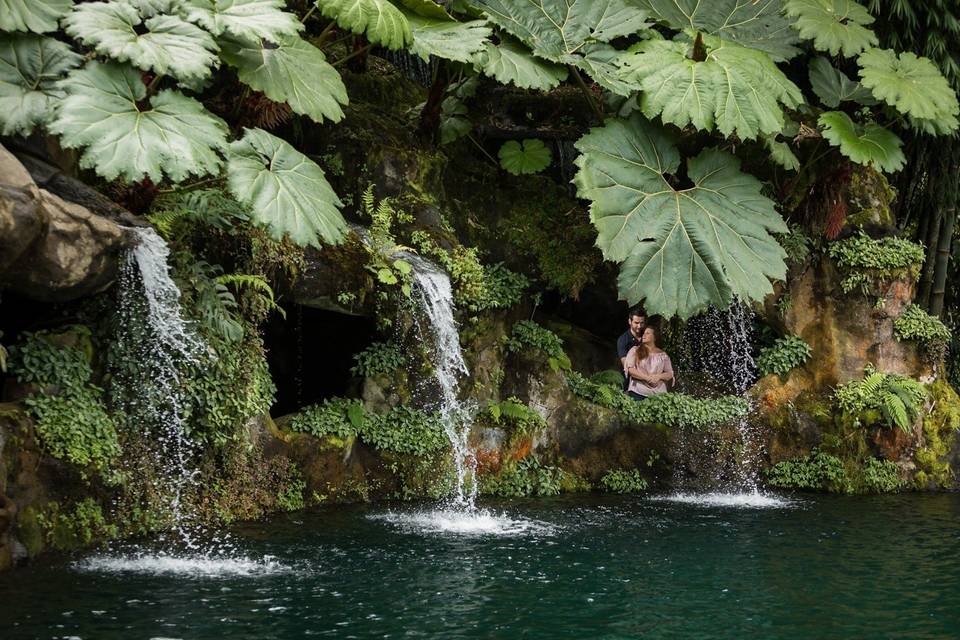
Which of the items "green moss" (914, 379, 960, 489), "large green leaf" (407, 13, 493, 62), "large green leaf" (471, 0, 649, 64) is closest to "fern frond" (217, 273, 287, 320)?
"large green leaf" (407, 13, 493, 62)

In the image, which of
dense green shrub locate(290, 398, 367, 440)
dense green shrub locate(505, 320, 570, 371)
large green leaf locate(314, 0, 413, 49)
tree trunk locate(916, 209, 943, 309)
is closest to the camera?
large green leaf locate(314, 0, 413, 49)

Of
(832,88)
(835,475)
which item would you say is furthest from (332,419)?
(832,88)

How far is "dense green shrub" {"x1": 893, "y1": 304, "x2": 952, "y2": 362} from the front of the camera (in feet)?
36.7

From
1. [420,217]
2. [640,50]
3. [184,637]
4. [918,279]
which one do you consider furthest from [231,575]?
[918,279]

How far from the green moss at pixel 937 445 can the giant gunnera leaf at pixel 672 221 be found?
2877mm

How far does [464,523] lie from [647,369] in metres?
3.53

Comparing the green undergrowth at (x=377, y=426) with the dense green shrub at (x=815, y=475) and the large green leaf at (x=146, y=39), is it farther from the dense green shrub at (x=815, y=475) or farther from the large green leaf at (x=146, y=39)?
the dense green shrub at (x=815, y=475)

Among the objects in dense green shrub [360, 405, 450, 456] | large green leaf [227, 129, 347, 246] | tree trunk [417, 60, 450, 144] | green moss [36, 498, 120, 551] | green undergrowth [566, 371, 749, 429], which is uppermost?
tree trunk [417, 60, 450, 144]

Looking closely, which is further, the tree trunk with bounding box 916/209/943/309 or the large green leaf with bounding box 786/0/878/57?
the tree trunk with bounding box 916/209/943/309

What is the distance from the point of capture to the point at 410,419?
966 centimetres

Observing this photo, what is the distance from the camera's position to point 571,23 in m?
10.4

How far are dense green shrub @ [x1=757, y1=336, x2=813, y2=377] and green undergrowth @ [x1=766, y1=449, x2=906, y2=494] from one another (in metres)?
0.95

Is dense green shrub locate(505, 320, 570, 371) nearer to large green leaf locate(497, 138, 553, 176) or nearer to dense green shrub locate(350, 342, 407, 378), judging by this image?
dense green shrub locate(350, 342, 407, 378)

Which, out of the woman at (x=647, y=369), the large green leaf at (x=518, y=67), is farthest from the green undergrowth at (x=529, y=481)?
the large green leaf at (x=518, y=67)
